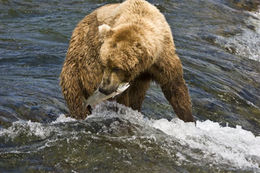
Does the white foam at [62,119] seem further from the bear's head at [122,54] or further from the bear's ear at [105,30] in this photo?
the bear's ear at [105,30]

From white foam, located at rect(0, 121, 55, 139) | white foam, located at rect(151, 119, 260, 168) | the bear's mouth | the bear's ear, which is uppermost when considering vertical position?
the bear's ear

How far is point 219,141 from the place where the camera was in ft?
18.5

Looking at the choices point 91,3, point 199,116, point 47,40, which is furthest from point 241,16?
point 199,116

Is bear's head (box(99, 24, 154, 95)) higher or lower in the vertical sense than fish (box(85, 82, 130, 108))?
higher

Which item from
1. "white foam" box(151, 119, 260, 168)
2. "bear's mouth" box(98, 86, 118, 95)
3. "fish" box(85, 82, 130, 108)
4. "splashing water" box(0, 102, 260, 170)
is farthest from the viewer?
"white foam" box(151, 119, 260, 168)

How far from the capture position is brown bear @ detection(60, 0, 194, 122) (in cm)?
459

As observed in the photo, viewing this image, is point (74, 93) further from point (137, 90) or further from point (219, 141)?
point (219, 141)

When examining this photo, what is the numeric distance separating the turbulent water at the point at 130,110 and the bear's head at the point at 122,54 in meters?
0.70

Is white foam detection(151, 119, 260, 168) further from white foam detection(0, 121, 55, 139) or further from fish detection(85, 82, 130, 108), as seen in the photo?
white foam detection(0, 121, 55, 139)

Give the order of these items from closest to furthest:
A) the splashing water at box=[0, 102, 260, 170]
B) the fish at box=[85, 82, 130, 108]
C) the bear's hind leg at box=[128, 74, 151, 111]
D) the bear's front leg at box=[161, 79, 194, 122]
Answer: the fish at box=[85, 82, 130, 108] < the splashing water at box=[0, 102, 260, 170] < the bear's front leg at box=[161, 79, 194, 122] < the bear's hind leg at box=[128, 74, 151, 111]

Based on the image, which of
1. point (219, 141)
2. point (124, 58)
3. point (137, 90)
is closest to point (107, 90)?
point (124, 58)

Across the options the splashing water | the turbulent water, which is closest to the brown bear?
the splashing water

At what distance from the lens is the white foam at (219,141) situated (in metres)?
5.07

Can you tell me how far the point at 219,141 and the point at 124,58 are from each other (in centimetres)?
174
